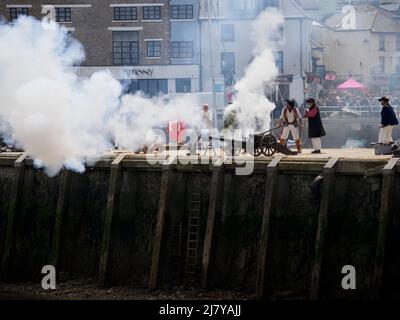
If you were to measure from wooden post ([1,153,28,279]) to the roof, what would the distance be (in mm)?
54032

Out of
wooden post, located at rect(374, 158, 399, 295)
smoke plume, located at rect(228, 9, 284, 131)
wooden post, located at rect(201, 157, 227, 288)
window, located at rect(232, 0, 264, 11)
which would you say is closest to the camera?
wooden post, located at rect(374, 158, 399, 295)

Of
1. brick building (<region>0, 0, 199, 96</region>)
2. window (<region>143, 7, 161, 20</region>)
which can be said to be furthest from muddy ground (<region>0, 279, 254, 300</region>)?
window (<region>143, 7, 161, 20</region>)

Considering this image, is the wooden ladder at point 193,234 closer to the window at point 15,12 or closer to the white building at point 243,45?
the white building at point 243,45

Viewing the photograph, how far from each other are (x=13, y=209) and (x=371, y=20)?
189ft

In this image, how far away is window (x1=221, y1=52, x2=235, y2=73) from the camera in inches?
2232

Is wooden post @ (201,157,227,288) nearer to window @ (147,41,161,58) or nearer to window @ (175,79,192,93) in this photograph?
window @ (175,79,192,93)

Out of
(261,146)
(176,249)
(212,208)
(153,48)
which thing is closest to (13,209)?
(176,249)

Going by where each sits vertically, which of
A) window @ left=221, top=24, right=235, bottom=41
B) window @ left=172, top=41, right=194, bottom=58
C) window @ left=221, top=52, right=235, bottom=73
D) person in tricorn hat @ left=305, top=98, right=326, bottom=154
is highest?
window @ left=221, top=24, right=235, bottom=41

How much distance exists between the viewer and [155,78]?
202 ft

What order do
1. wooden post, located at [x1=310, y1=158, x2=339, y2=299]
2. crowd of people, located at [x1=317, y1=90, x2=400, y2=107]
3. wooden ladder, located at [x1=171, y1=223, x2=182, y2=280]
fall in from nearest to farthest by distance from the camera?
wooden post, located at [x1=310, y1=158, x2=339, y2=299] → wooden ladder, located at [x1=171, y1=223, x2=182, y2=280] → crowd of people, located at [x1=317, y1=90, x2=400, y2=107]

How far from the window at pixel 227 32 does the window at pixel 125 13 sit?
772 cm

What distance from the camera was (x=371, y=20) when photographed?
80.9 m

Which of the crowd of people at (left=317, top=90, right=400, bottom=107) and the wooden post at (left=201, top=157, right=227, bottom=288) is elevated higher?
the crowd of people at (left=317, top=90, right=400, bottom=107)
